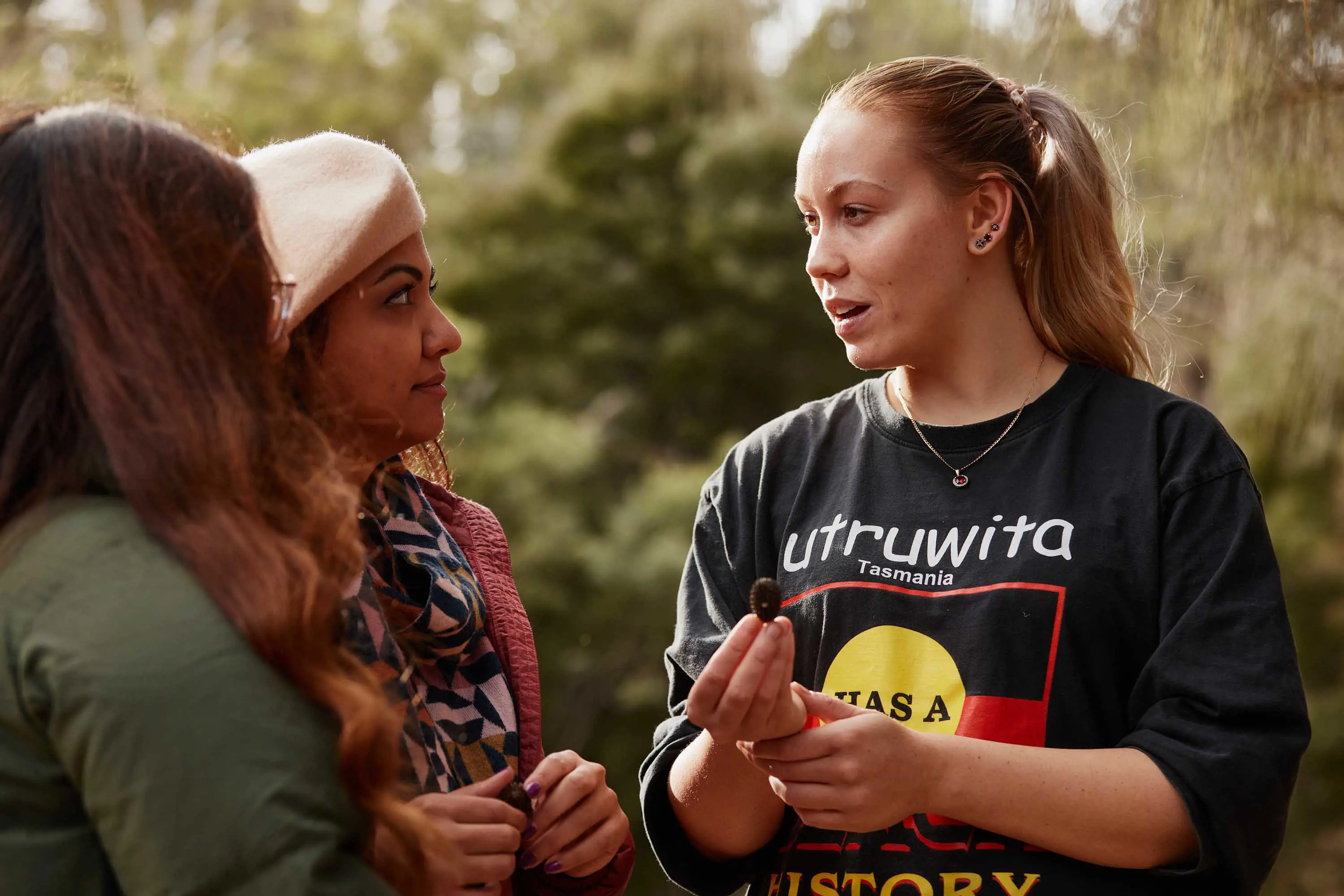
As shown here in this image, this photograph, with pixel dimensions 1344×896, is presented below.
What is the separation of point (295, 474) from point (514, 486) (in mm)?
7731

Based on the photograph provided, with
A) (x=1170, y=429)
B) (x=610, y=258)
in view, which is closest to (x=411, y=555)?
(x=1170, y=429)

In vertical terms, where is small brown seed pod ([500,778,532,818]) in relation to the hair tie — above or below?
below

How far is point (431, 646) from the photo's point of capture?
1566 millimetres

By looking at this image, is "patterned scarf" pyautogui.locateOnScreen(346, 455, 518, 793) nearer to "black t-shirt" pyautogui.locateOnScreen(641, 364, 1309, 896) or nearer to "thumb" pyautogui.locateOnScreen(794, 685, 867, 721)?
"black t-shirt" pyautogui.locateOnScreen(641, 364, 1309, 896)

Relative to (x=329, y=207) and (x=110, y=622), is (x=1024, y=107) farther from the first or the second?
(x=110, y=622)

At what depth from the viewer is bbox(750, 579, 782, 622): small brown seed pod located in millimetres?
1281

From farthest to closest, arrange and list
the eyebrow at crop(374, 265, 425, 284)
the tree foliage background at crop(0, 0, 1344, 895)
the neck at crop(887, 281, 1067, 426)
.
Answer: the tree foliage background at crop(0, 0, 1344, 895), the neck at crop(887, 281, 1067, 426), the eyebrow at crop(374, 265, 425, 284)

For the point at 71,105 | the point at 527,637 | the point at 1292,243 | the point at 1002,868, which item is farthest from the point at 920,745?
the point at 1292,243

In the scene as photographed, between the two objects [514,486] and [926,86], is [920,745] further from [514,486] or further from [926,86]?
[514,486]

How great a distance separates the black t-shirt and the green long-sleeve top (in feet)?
2.11

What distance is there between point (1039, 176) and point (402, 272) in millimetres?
838

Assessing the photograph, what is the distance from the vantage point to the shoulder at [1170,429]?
4.83 feet

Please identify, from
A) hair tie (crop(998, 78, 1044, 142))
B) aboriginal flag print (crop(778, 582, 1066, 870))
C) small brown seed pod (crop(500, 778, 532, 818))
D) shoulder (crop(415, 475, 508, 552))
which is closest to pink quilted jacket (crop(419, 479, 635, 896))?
shoulder (crop(415, 475, 508, 552))

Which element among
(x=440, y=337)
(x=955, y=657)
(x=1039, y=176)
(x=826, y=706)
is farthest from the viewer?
(x=1039, y=176)
